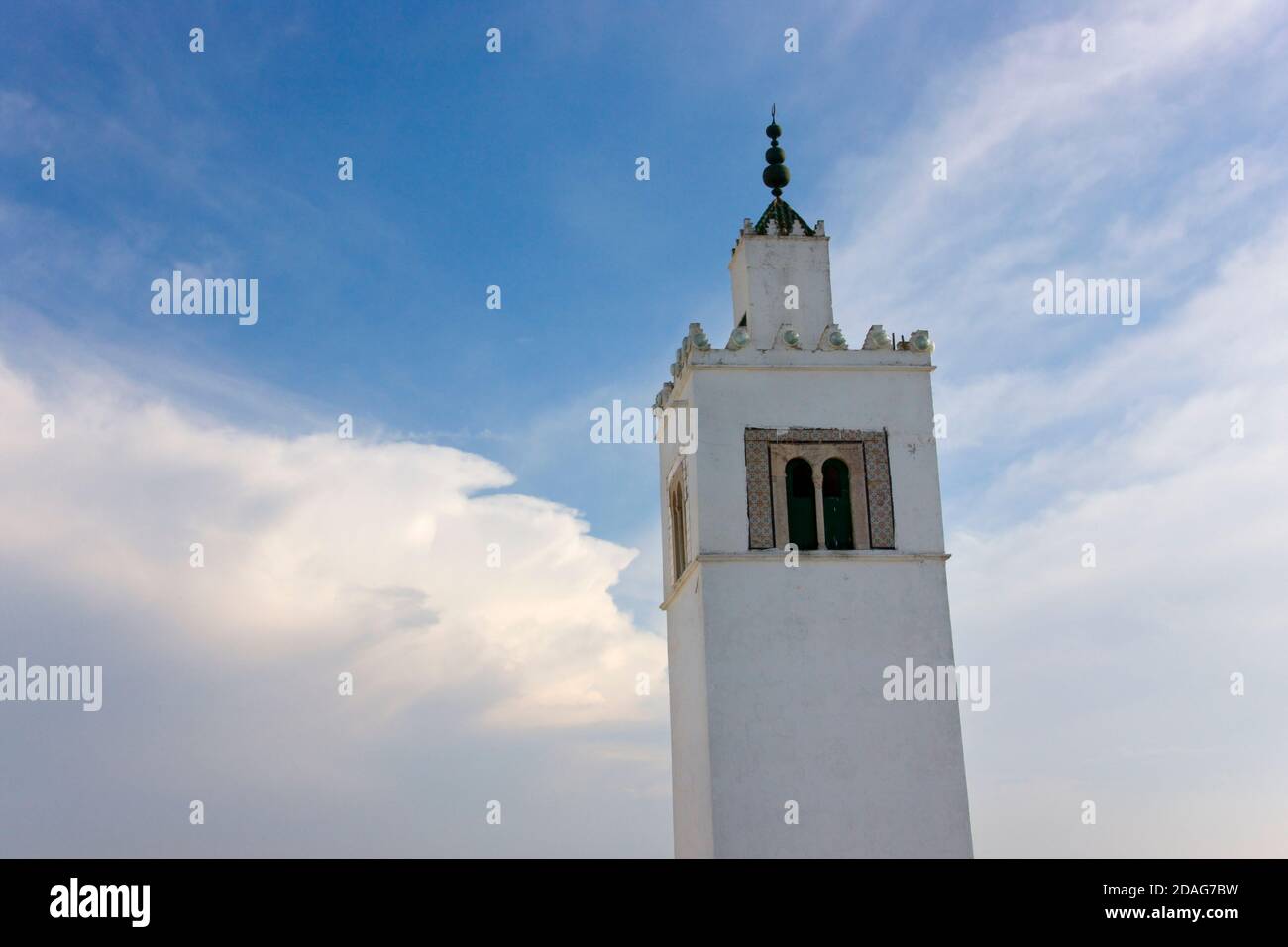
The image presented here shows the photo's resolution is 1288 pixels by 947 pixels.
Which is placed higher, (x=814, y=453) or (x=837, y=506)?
(x=814, y=453)

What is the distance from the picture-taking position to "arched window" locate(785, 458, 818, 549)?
56.0ft

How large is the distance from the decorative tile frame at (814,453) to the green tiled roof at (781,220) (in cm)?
294

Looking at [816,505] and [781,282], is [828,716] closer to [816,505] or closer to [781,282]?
[816,505]

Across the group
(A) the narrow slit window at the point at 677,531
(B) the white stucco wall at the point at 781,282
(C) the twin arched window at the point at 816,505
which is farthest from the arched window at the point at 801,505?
(B) the white stucco wall at the point at 781,282

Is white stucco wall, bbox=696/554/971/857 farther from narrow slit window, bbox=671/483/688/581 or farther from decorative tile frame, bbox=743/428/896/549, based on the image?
narrow slit window, bbox=671/483/688/581

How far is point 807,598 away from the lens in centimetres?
1673

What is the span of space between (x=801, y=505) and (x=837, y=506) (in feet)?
1.41

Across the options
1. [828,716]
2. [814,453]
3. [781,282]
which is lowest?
[828,716]

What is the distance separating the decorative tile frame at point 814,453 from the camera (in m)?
17.0

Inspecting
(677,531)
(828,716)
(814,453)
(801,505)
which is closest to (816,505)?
(801,505)

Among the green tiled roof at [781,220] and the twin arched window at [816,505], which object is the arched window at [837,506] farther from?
the green tiled roof at [781,220]
